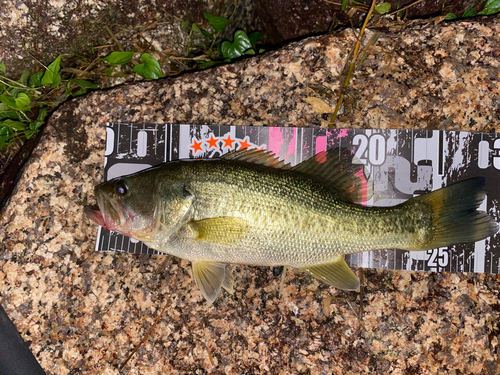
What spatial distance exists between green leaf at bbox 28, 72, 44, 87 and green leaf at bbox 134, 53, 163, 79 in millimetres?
893

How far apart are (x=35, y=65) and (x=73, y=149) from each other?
104 centimetres

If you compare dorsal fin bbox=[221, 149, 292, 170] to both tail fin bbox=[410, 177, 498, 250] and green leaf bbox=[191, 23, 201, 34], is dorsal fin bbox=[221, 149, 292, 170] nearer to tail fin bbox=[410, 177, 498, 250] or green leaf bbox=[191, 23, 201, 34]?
tail fin bbox=[410, 177, 498, 250]

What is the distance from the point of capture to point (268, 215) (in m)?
2.27

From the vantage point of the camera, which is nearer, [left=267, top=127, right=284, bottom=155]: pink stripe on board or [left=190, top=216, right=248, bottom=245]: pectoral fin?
[left=190, top=216, right=248, bottom=245]: pectoral fin

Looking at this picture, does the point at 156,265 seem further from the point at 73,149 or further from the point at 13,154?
the point at 13,154

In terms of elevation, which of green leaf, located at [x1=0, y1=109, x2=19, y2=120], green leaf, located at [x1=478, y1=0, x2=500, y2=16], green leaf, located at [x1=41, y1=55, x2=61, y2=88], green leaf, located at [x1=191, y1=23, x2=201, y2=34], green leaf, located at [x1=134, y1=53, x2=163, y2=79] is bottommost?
green leaf, located at [x1=0, y1=109, x2=19, y2=120]

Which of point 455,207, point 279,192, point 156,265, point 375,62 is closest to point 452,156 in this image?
point 455,207

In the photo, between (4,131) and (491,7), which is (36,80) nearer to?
(4,131)

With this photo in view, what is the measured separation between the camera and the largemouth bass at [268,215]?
2.28 meters

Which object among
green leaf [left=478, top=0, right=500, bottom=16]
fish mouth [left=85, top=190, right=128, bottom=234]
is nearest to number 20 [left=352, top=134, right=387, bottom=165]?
green leaf [left=478, top=0, right=500, bottom=16]

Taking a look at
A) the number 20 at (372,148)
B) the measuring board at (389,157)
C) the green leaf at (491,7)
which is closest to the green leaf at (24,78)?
the measuring board at (389,157)

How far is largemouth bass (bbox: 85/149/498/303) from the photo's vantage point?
228 cm

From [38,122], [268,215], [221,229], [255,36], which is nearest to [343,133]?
[268,215]

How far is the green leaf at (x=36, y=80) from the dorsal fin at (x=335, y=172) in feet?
7.97
